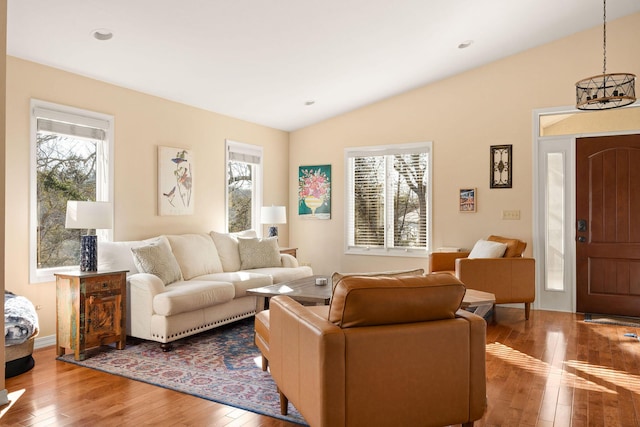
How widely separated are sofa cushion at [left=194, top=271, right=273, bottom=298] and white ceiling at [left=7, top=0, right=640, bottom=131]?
208cm

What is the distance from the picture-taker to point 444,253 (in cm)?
575

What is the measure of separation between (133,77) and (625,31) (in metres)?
5.45

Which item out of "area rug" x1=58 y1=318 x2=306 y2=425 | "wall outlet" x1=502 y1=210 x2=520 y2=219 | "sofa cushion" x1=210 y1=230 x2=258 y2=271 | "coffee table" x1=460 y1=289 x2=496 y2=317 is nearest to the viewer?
"area rug" x1=58 y1=318 x2=306 y2=425

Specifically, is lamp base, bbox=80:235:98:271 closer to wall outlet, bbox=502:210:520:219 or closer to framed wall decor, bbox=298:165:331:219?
framed wall decor, bbox=298:165:331:219

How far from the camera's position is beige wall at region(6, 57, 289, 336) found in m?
3.93

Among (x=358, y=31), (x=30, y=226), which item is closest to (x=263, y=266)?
(x=30, y=226)

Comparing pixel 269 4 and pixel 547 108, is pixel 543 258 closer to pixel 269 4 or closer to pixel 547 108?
pixel 547 108

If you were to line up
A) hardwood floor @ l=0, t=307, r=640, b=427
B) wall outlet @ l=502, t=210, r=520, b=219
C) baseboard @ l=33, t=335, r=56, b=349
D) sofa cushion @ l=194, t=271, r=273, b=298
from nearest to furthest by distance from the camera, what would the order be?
hardwood floor @ l=0, t=307, r=640, b=427 < baseboard @ l=33, t=335, r=56, b=349 < sofa cushion @ l=194, t=271, r=273, b=298 < wall outlet @ l=502, t=210, r=520, b=219

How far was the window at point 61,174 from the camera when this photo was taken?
13.4 feet

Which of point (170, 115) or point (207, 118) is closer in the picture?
point (170, 115)

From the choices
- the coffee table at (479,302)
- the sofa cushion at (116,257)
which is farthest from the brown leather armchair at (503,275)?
the sofa cushion at (116,257)

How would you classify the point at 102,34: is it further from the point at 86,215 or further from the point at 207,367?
the point at 207,367

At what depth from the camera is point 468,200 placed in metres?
6.14

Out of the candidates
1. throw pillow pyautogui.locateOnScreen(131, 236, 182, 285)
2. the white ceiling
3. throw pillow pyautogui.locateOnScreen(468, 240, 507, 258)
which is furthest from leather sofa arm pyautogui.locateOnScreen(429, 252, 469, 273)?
throw pillow pyautogui.locateOnScreen(131, 236, 182, 285)
